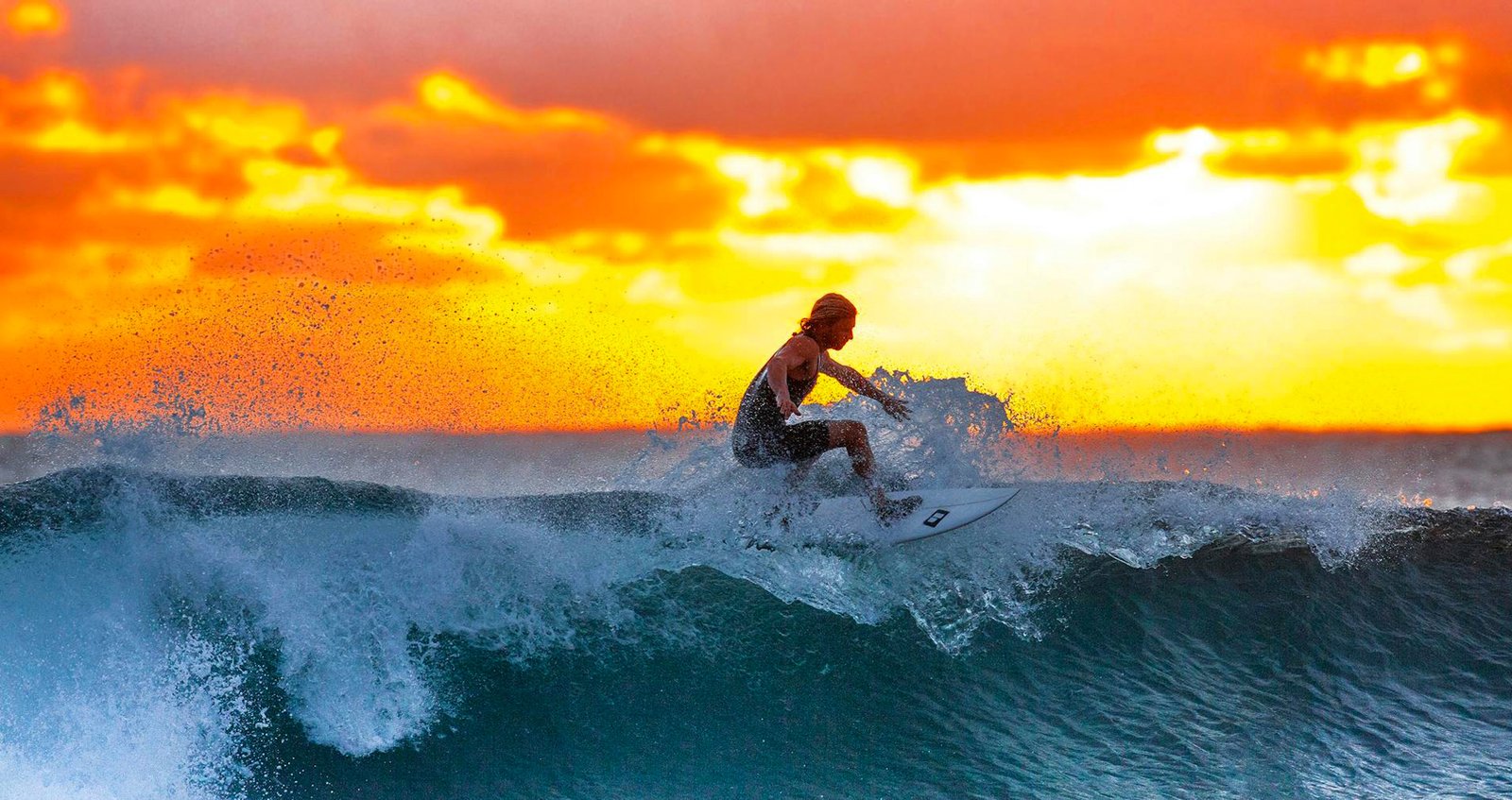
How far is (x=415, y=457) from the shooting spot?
44.8m

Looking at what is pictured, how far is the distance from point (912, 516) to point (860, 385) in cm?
91

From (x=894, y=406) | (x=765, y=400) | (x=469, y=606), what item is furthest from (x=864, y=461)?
(x=469, y=606)

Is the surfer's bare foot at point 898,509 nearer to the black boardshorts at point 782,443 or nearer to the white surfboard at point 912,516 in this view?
the white surfboard at point 912,516

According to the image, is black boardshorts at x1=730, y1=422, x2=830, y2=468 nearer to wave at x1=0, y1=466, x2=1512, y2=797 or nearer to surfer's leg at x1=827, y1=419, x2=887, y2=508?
surfer's leg at x1=827, y1=419, x2=887, y2=508

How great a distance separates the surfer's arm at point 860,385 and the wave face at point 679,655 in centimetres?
62

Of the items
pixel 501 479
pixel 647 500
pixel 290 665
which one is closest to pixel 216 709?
pixel 290 665

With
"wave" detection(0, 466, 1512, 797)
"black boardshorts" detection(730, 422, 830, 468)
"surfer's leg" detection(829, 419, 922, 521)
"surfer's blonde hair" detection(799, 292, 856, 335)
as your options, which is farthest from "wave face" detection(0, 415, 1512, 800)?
"surfer's blonde hair" detection(799, 292, 856, 335)

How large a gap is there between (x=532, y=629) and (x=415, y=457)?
40.9m

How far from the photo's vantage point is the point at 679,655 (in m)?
6.22

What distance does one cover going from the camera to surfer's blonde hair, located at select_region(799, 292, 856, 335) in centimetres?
615

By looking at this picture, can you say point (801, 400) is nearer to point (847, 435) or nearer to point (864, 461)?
point (847, 435)

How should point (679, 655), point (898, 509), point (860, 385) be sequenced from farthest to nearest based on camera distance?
point (898, 509)
point (860, 385)
point (679, 655)

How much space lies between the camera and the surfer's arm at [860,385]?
634 centimetres

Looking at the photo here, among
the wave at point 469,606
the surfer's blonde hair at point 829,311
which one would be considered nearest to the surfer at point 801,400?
the surfer's blonde hair at point 829,311
